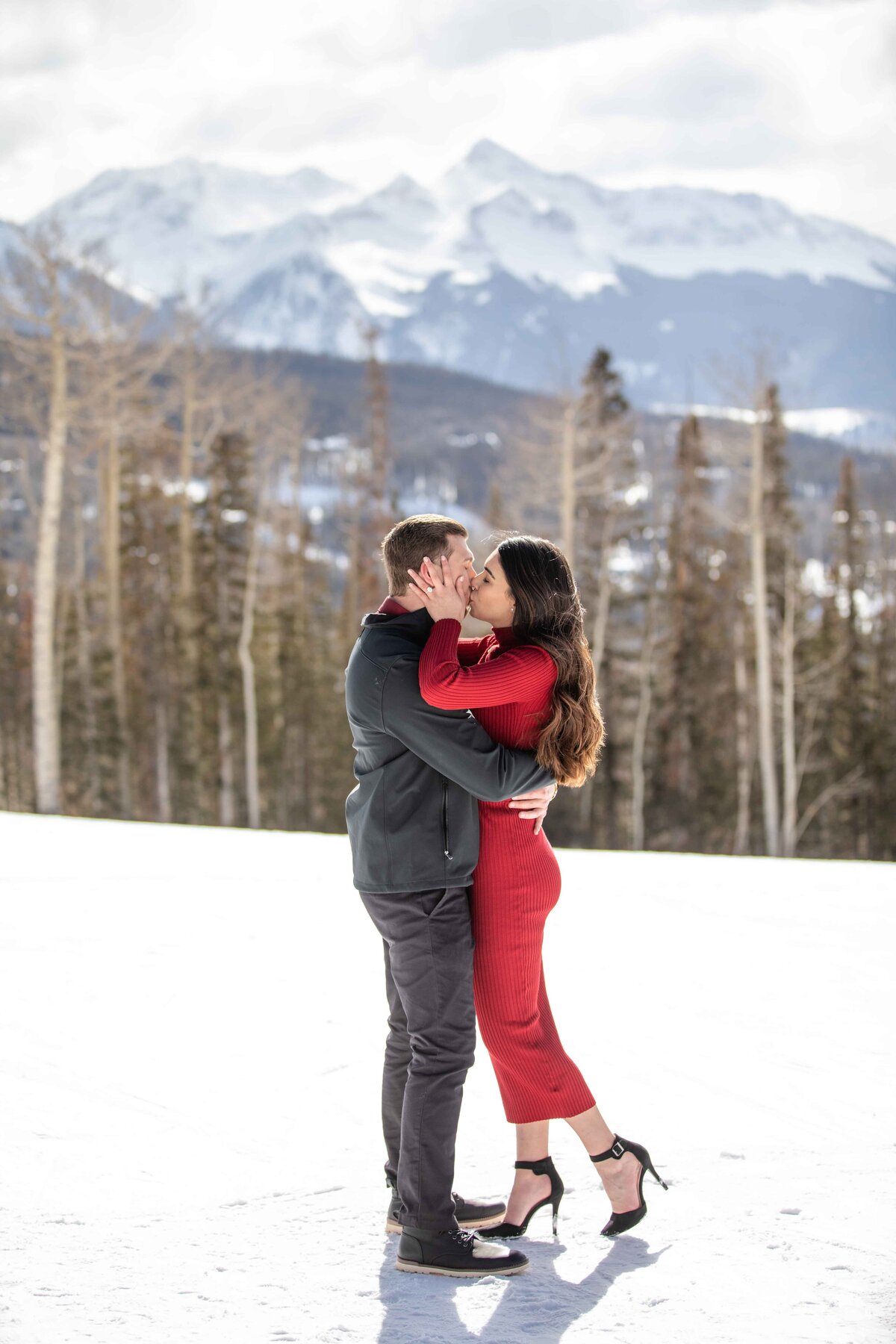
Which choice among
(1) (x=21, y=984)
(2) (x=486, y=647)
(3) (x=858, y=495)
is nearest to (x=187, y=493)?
(3) (x=858, y=495)

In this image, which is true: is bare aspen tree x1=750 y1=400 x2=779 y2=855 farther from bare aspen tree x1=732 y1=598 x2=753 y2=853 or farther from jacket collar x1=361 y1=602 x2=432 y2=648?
jacket collar x1=361 y1=602 x2=432 y2=648

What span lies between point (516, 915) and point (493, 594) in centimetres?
85

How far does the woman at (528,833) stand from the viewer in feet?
10.0

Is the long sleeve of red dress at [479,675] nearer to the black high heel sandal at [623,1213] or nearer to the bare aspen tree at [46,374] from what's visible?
the black high heel sandal at [623,1213]

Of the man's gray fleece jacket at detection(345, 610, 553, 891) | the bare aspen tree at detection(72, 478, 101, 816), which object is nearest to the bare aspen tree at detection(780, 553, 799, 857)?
the bare aspen tree at detection(72, 478, 101, 816)

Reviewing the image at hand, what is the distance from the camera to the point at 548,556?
3.11m

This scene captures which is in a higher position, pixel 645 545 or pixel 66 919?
pixel 645 545

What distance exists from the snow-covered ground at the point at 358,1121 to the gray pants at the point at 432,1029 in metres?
0.25

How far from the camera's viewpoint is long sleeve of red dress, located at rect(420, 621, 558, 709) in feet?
9.37

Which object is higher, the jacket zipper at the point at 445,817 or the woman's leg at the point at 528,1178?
the jacket zipper at the point at 445,817

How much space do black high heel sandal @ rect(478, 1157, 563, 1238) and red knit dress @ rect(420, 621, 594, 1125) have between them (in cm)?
14

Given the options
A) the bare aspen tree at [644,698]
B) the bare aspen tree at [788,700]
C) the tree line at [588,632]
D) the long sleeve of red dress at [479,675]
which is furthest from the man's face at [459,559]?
the bare aspen tree at [644,698]

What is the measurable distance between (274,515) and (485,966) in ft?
122

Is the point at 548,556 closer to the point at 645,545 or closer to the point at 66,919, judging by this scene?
the point at 66,919
